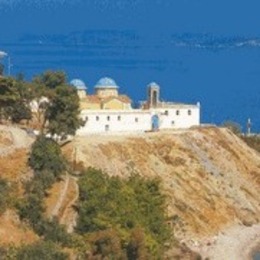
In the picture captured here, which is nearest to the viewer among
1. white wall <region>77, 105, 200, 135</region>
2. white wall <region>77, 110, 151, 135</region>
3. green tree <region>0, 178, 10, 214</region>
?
green tree <region>0, 178, 10, 214</region>

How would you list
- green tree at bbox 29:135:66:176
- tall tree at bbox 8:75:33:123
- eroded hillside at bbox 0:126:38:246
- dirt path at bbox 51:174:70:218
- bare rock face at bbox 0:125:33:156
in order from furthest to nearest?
1. tall tree at bbox 8:75:33:123
2. bare rock face at bbox 0:125:33:156
3. green tree at bbox 29:135:66:176
4. dirt path at bbox 51:174:70:218
5. eroded hillside at bbox 0:126:38:246

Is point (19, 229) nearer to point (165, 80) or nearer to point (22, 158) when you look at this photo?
point (22, 158)

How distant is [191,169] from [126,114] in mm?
7705

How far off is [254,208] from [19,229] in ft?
90.0

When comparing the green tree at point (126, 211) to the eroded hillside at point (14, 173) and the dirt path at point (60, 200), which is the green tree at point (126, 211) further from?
the eroded hillside at point (14, 173)

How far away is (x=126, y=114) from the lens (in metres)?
77.9

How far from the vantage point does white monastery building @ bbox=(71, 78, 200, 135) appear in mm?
77062

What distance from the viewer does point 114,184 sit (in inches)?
2227

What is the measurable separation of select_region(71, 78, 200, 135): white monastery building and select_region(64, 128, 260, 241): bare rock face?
7.31 feet

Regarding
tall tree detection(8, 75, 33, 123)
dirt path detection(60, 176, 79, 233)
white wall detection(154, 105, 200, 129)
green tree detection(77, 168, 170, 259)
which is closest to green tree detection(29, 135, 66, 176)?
green tree detection(77, 168, 170, 259)

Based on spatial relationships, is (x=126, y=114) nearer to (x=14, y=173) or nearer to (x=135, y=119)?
(x=135, y=119)

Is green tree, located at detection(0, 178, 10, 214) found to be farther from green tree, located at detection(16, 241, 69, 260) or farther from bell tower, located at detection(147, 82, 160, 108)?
bell tower, located at detection(147, 82, 160, 108)

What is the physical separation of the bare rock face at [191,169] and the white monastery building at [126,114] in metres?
2.23

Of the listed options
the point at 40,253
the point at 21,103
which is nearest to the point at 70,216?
the point at 40,253
